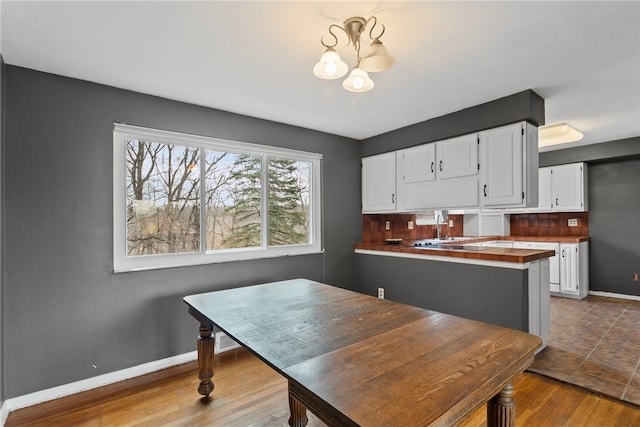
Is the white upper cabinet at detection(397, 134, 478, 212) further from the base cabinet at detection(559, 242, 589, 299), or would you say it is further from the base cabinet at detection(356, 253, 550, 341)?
the base cabinet at detection(559, 242, 589, 299)

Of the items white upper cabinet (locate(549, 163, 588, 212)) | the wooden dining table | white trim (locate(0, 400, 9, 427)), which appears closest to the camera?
the wooden dining table

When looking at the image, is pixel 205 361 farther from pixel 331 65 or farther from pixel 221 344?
pixel 331 65

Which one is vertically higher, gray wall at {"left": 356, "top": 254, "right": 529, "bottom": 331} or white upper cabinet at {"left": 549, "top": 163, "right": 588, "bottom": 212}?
white upper cabinet at {"left": 549, "top": 163, "right": 588, "bottom": 212}

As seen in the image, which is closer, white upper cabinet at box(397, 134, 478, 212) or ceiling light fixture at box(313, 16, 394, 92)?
ceiling light fixture at box(313, 16, 394, 92)

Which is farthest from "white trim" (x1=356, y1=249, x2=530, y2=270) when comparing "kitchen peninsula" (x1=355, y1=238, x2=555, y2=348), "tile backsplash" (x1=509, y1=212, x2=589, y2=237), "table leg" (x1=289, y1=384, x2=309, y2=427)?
"tile backsplash" (x1=509, y1=212, x2=589, y2=237)

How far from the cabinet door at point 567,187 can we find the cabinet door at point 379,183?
3.06m

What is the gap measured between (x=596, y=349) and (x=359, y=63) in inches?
130

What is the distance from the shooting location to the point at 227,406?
2.07 m

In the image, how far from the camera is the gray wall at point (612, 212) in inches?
179

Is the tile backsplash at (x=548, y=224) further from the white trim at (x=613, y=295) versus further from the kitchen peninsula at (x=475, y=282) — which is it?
the kitchen peninsula at (x=475, y=282)

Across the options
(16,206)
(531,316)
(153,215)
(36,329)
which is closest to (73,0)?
(16,206)

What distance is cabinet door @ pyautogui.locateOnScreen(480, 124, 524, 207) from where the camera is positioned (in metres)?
2.67

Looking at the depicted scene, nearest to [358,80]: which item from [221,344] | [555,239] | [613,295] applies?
[221,344]

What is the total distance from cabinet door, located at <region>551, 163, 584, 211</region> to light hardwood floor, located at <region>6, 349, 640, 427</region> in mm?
3563
